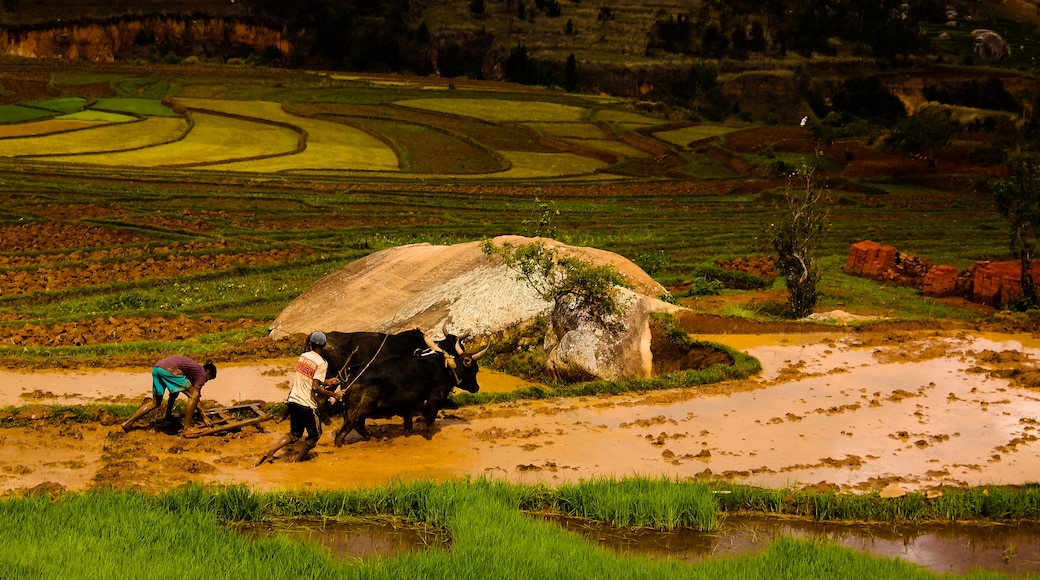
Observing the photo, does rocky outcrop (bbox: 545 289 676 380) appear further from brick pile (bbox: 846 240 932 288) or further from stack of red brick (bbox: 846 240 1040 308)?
brick pile (bbox: 846 240 932 288)

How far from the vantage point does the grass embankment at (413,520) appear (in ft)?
27.5

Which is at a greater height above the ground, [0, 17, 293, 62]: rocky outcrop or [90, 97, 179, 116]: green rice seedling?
[0, 17, 293, 62]: rocky outcrop

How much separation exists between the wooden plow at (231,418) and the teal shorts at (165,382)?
55 centimetres

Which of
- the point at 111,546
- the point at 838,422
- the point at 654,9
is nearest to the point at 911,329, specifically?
the point at 838,422

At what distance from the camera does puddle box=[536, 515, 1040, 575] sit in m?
9.70

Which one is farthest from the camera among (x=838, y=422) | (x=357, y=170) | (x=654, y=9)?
(x=654, y=9)

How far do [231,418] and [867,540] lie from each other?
783 centimetres

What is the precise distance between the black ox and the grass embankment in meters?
Result: 2.25

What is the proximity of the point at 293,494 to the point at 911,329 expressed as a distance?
13.5 metres

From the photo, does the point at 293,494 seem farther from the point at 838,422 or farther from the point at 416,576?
the point at 838,422

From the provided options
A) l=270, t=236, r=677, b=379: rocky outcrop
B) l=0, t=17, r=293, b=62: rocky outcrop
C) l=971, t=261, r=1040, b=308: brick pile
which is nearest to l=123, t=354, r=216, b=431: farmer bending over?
l=270, t=236, r=677, b=379: rocky outcrop

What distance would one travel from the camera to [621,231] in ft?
115

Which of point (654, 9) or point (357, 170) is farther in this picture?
point (654, 9)

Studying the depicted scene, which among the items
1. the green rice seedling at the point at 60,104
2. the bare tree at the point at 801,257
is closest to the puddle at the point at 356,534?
the bare tree at the point at 801,257
